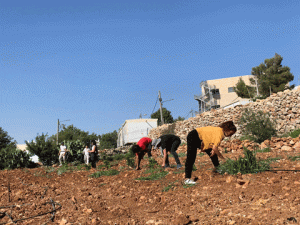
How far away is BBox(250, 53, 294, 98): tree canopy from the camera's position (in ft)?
96.4

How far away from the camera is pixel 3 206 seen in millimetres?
4891

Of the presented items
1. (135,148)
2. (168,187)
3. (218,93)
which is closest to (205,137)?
(168,187)

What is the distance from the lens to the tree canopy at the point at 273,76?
29.4 metres

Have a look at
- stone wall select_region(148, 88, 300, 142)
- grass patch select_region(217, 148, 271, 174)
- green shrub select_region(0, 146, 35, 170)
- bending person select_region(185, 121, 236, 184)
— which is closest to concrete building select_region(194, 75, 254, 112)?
stone wall select_region(148, 88, 300, 142)

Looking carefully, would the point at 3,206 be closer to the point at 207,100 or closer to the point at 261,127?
the point at 261,127

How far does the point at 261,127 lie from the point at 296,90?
3.98 metres

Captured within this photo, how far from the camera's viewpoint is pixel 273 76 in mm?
29672

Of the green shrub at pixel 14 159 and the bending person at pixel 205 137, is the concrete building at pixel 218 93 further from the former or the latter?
the bending person at pixel 205 137

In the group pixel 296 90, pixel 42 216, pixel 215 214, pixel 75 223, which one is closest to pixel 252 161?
pixel 215 214

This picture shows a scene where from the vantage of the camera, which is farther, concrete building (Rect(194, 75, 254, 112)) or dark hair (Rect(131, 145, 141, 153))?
concrete building (Rect(194, 75, 254, 112))

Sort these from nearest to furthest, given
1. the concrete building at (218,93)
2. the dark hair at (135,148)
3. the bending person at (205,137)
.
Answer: the bending person at (205,137) < the dark hair at (135,148) < the concrete building at (218,93)

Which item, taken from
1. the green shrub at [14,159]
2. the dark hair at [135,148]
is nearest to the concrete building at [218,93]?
the green shrub at [14,159]

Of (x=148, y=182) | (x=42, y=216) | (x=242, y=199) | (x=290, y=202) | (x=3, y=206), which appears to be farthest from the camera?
(x=148, y=182)

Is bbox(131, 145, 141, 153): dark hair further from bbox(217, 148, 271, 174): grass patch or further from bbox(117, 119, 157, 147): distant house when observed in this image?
bbox(117, 119, 157, 147): distant house
